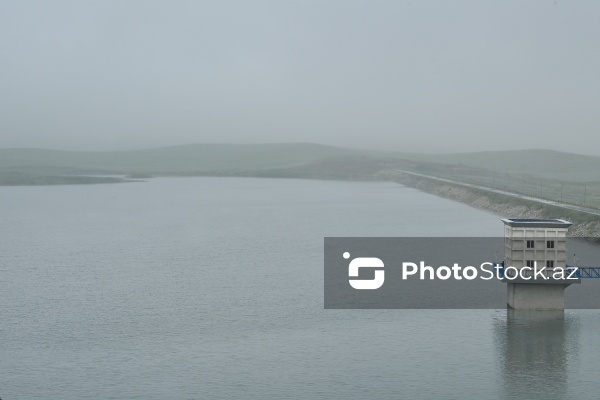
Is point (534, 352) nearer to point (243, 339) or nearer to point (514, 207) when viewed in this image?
point (243, 339)

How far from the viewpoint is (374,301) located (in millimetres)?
49469

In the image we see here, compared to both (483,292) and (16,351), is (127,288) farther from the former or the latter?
(483,292)

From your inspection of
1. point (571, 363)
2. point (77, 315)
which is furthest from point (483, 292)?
point (77, 315)

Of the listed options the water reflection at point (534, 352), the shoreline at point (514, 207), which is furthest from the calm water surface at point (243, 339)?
the shoreline at point (514, 207)

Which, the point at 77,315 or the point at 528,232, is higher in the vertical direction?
the point at 528,232

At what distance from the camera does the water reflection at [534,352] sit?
109 feet

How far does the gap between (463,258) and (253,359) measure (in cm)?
3386

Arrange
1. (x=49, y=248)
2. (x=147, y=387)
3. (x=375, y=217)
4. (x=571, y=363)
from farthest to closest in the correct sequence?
(x=375, y=217) < (x=49, y=248) < (x=571, y=363) < (x=147, y=387)
